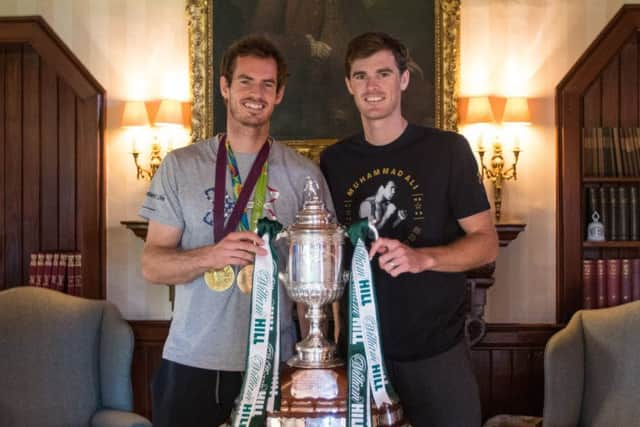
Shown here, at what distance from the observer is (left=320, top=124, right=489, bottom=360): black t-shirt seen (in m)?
2.19

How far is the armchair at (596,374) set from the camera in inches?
128

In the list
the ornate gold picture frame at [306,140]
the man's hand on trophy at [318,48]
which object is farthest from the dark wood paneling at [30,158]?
the man's hand on trophy at [318,48]

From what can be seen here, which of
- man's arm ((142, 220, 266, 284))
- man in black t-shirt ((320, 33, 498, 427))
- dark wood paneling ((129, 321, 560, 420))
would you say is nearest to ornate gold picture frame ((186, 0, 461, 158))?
dark wood paneling ((129, 321, 560, 420))

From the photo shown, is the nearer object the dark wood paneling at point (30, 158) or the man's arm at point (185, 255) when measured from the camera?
the man's arm at point (185, 255)

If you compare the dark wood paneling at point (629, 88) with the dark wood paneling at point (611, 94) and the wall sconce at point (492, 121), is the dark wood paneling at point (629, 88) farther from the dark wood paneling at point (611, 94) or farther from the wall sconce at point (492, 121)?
the wall sconce at point (492, 121)

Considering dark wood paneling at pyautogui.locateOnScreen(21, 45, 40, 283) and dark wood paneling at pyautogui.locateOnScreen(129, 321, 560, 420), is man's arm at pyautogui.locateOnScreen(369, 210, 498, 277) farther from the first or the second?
dark wood paneling at pyautogui.locateOnScreen(21, 45, 40, 283)

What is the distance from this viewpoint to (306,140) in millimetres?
4500

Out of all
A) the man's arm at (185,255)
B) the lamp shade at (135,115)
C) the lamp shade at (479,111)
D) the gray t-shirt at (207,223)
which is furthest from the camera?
the lamp shade at (135,115)

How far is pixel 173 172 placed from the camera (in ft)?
7.29

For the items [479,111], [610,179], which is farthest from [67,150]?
[610,179]

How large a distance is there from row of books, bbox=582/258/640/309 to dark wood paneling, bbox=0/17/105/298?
A: 2695 millimetres

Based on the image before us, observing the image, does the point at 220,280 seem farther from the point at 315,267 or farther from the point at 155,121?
the point at 155,121

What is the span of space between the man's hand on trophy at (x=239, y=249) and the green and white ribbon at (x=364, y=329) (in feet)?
0.73

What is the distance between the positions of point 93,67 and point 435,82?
1933 mm
